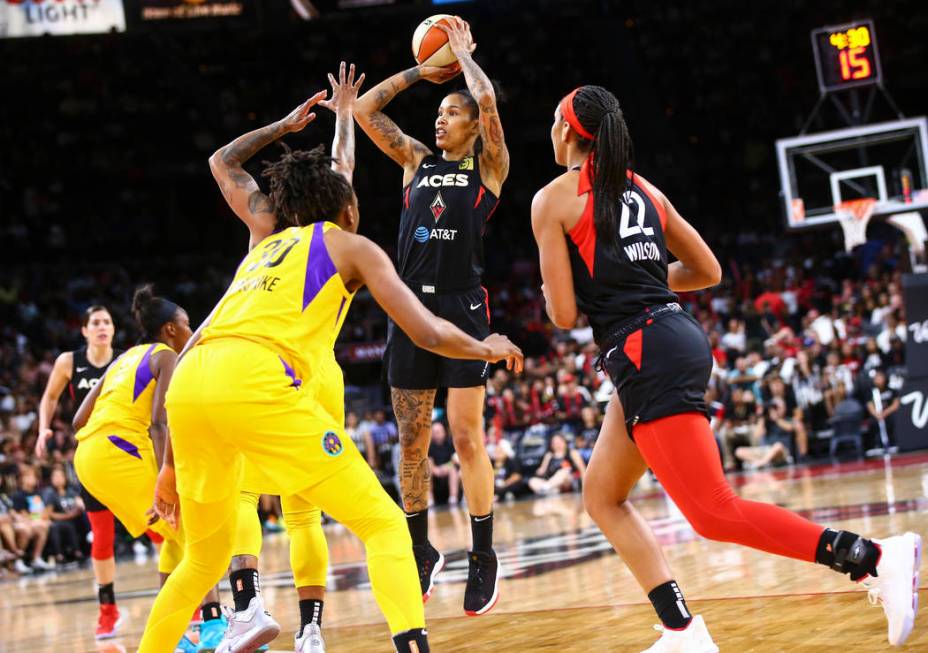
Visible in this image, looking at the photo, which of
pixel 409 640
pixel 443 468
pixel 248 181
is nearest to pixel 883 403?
Answer: pixel 443 468

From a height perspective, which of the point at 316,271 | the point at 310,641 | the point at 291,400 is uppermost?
the point at 316,271

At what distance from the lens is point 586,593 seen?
6.43 metres

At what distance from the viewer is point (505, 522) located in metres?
12.2

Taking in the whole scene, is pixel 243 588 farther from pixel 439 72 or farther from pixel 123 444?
pixel 439 72

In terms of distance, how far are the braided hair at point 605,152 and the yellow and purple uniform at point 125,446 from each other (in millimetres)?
3166

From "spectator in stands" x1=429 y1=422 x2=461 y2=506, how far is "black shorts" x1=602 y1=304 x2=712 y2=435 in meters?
12.1

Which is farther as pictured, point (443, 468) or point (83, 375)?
point (443, 468)

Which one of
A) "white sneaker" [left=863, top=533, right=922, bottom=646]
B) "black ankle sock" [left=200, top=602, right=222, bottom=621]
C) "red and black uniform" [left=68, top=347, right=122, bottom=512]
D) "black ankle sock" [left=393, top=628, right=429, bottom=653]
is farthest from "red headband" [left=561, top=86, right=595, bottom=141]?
"red and black uniform" [left=68, top=347, right=122, bottom=512]

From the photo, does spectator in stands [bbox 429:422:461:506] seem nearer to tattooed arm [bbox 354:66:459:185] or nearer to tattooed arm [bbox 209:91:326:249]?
tattooed arm [bbox 354:66:459:185]

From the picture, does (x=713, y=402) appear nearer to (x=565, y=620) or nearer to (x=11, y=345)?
(x=565, y=620)

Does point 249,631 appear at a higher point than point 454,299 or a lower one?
lower

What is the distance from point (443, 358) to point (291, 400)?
202cm

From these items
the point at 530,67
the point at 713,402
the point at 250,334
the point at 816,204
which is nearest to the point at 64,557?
the point at 713,402

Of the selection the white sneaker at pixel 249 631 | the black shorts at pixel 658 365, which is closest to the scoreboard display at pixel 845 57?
the black shorts at pixel 658 365
